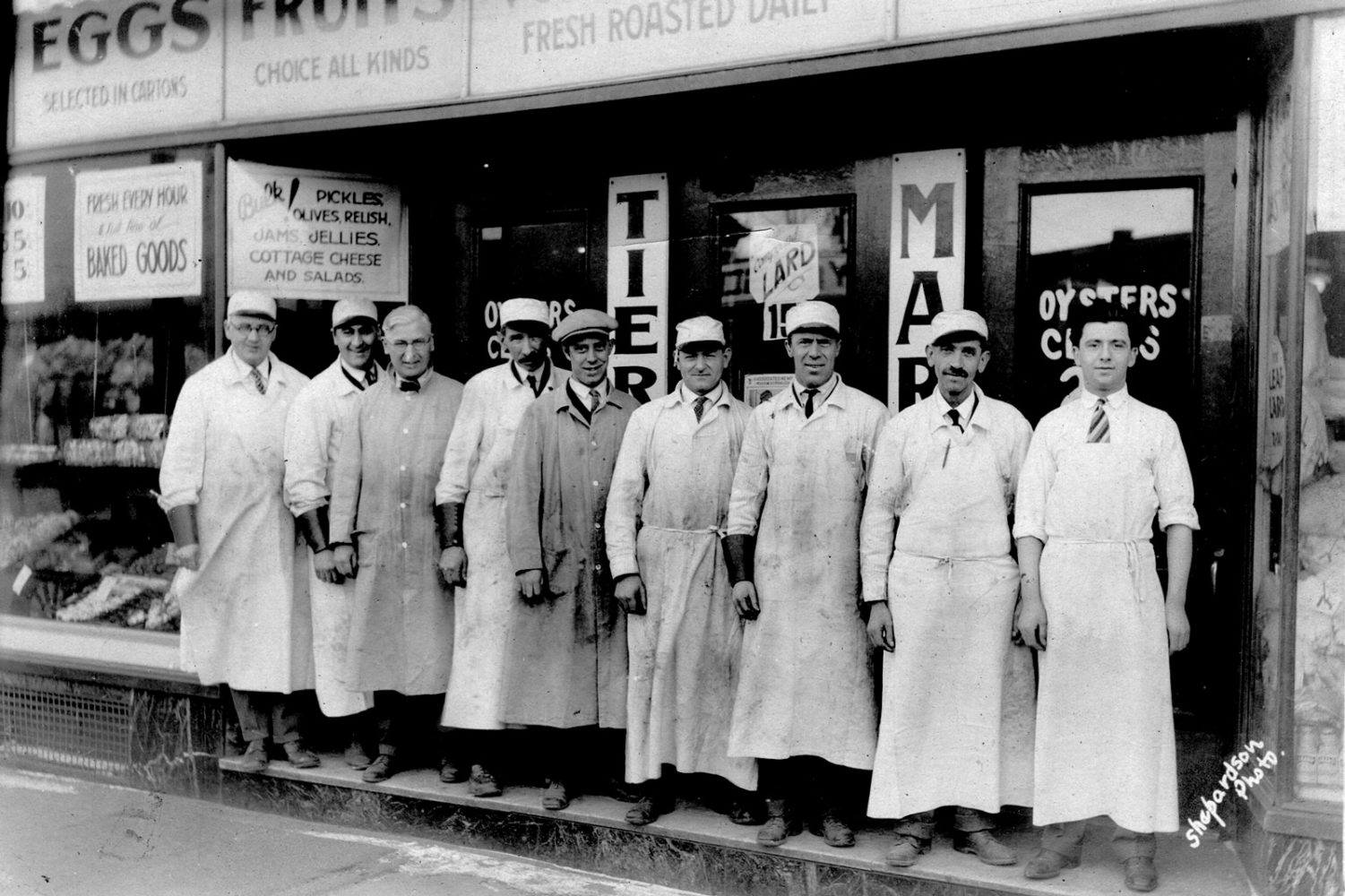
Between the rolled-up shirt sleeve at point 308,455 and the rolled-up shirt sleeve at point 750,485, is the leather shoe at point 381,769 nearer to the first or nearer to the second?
the rolled-up shirt sleeve at point 308,455

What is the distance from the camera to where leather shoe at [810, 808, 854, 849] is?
4727mm

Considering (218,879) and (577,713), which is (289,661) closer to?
(218,879)

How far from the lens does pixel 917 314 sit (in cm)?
549

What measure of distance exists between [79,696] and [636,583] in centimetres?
349

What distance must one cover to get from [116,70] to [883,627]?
5013mm

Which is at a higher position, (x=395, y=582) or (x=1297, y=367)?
(x=1297, y=367)

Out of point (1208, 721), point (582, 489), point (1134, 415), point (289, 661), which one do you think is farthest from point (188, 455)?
point (1208, 721)

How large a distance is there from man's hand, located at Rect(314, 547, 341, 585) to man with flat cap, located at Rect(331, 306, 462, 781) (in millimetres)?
66

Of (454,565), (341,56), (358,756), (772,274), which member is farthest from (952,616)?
(341,56)

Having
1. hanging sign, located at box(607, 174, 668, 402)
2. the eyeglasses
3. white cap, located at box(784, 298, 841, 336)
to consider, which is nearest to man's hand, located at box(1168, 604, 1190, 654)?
white cap, located at box(784, 298, 841, 336)

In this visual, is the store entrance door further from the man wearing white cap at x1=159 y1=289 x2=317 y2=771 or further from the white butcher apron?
the man wearing white cap at x1=159 y1=289 x2=317 y2=771

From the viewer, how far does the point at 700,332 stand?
5047 millimetres

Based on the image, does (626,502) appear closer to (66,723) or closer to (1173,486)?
(1173,486)

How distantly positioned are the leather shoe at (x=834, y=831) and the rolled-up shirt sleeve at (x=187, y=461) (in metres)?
3.32
